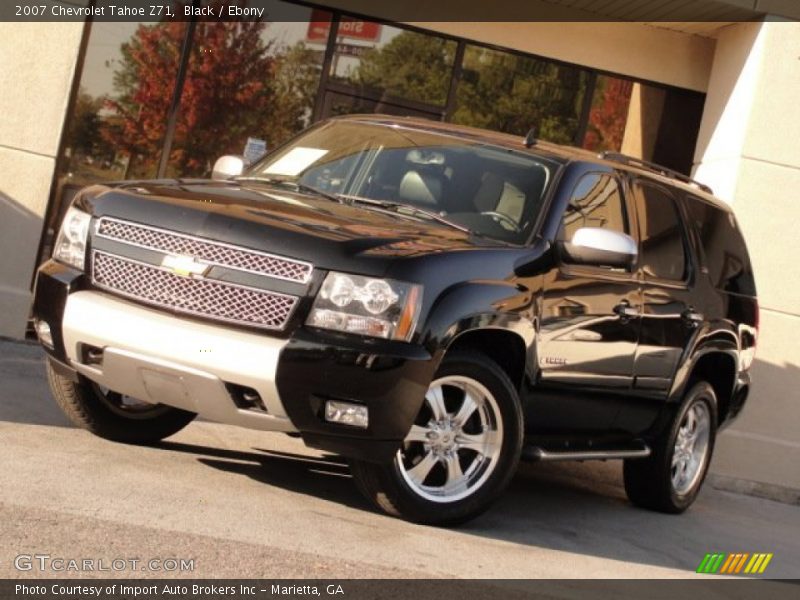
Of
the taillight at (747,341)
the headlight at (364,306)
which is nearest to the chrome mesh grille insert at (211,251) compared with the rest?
the headlight at (364,306)

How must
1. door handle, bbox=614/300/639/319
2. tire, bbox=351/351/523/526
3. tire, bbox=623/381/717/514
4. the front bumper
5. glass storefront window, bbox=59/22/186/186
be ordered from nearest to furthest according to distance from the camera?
the front bumper, tire, bbox=351/351/523/526, door handle, bbox=614/300/639/319, tire, bbox=623/381/717/514, glass storefront window, bbox=59/22/186/186

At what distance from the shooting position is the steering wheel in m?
6.99

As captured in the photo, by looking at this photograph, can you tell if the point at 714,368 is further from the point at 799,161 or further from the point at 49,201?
the point at 49,201

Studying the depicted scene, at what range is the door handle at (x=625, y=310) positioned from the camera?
7469mm

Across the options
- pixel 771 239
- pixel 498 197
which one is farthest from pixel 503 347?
pixel 771 239

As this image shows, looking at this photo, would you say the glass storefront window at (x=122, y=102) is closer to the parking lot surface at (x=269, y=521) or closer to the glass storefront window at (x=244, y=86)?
the glass storefront window at (x=244, y=86)

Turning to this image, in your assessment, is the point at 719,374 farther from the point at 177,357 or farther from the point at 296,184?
the point at 177,357

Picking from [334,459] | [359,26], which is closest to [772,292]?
[359,26]

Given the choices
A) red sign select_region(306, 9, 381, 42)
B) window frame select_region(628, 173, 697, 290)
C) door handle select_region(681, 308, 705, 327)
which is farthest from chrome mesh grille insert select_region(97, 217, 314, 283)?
red sign select_region(306, 9, 381, 42)

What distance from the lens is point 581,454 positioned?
7336 mm

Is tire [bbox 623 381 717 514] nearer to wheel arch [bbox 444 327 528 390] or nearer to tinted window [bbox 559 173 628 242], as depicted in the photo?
tinted window [bbox 559 173 628 242]

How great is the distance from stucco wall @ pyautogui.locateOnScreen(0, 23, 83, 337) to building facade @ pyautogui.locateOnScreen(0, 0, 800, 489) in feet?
0.04

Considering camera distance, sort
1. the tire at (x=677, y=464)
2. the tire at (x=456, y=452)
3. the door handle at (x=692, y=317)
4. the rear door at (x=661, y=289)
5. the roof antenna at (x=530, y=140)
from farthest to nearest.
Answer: the tire at (x=677, y=464) < the door handle at (x=692, y=317) < the rear door at (x=661, y=289) < the roof antenna at (x=530, y=140) < the tire at (x=456, y=452)

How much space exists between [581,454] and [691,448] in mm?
1672
